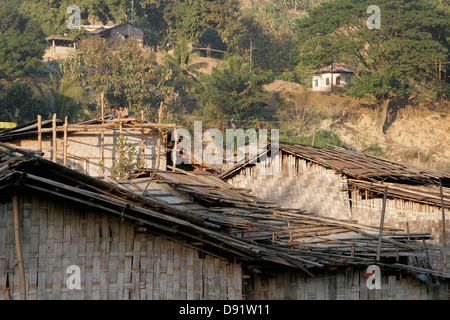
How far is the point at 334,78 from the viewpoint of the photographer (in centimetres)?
4591

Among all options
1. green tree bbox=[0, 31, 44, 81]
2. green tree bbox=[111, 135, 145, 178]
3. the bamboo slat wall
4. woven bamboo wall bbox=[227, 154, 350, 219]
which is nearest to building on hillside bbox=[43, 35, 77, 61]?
green tree bbox=[0, 31, 44, 81]

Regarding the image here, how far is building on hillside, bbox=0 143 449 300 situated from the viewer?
679 centimetres

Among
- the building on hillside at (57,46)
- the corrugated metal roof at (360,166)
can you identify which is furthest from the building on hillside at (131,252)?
the building on hillside at (57,46)

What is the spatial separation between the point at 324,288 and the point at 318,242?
0.88 m

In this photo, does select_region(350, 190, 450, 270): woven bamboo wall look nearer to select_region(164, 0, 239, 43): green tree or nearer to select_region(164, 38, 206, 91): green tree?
select_region(164, 38, 206, 91): green tree

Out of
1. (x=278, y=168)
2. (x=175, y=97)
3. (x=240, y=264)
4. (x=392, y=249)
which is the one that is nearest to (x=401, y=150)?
(x=175, y=97)

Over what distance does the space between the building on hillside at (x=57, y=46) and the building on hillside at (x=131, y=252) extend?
4160 centimetres

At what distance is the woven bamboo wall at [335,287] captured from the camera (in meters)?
8.38

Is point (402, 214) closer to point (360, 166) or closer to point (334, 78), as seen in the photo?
point (360, 166)

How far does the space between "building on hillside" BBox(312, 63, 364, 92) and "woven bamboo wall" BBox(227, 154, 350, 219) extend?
1180 inches

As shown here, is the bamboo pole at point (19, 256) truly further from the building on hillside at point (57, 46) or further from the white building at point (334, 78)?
the building on hillside at point (57, 46)

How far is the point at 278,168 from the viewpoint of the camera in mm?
16359

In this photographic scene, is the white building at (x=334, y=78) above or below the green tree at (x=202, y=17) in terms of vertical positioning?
below

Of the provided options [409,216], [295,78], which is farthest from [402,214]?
[295,78]
